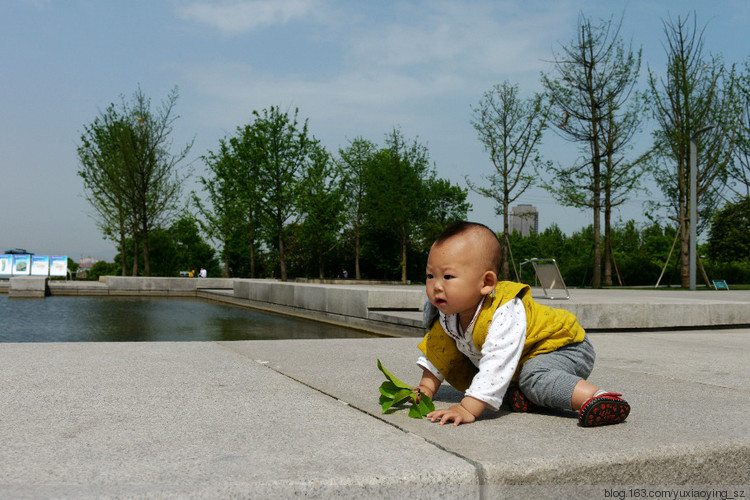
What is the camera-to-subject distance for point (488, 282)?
97.4 inches

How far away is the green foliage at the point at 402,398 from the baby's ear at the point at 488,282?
500mm

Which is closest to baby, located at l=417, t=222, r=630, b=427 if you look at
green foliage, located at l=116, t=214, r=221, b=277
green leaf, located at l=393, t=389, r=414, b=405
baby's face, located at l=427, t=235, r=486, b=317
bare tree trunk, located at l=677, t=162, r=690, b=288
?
baby's face, located at l=427, t=235, r=486, b=317

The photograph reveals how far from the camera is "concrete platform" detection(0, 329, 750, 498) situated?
1643 mm

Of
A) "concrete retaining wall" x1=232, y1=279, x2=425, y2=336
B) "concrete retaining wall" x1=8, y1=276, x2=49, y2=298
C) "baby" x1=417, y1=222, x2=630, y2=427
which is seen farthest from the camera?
"concrete retaining wall" x1=8, y1=276, x2=49, y2=298

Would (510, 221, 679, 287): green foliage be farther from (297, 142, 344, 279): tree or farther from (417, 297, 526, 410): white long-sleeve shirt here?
(417, 297, 526, 410): white long-sleeve shirt

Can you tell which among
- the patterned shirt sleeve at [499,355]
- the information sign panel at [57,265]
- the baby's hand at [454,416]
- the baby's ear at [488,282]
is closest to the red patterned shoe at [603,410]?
the patterned shirt sleeve at [499,355]

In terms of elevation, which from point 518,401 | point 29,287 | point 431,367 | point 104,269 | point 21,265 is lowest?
point 29,287

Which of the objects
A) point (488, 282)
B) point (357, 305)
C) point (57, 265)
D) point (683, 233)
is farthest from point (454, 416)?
point (57, 265)

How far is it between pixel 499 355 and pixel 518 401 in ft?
1.10

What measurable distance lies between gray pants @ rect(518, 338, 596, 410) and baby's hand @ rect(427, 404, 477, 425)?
348mm

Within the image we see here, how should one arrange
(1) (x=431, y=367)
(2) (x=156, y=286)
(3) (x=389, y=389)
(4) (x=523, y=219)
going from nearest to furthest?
(3) (x=389, y=389), (1) (x=431, y=367), (2) (x=156, y=286), (4) (x=523, y=219)

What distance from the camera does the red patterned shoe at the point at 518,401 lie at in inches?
103

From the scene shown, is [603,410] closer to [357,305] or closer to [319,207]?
[357,305]

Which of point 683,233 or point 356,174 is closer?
point 683,233
